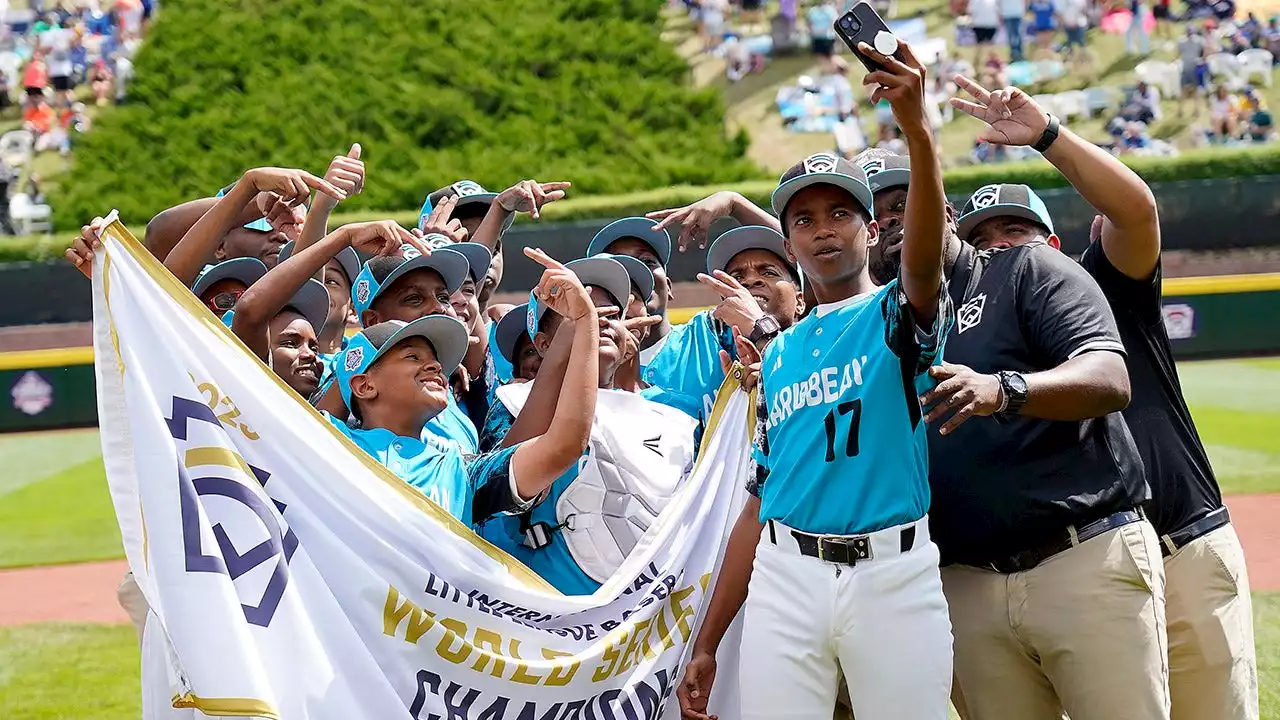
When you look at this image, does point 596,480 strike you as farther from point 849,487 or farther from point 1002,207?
point 1002,207

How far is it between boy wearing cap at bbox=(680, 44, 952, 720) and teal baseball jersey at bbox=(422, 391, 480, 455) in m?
1.22

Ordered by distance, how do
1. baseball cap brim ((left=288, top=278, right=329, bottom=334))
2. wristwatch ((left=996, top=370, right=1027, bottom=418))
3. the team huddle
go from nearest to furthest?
wristwatch ((left=996, top=370, right=1027, bottom=418)), the team huddle, baseball cap brim ((left=288, top=278, right=329, bottom=334))

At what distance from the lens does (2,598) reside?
9820mm

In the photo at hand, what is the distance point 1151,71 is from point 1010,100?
2844cm

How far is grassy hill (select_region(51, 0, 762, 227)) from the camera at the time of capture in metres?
29.2

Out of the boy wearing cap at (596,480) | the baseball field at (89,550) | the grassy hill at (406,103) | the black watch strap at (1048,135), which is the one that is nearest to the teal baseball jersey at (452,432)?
the boy wearing cap at (596,480)

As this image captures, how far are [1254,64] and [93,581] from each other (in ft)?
87.1

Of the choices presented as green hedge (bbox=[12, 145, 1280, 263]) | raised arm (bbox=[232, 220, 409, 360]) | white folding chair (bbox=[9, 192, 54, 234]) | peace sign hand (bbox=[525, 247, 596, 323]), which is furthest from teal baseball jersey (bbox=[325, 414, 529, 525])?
white folding chair (bbox=[9, 192, 54, 234])

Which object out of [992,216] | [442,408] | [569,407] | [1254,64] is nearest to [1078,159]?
[992,216]

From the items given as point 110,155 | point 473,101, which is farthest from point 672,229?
point 110,155

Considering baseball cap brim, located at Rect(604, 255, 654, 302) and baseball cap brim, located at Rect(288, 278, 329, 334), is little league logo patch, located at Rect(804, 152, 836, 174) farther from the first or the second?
baseball cap brim, located at Rect(288, 278, 329, 334)

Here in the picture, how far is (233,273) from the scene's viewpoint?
5488 mm

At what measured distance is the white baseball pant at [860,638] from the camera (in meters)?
3.56

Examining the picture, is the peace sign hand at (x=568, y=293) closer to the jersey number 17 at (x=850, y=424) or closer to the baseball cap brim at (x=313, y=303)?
the jersey number 17 at (x=850, y=424)
